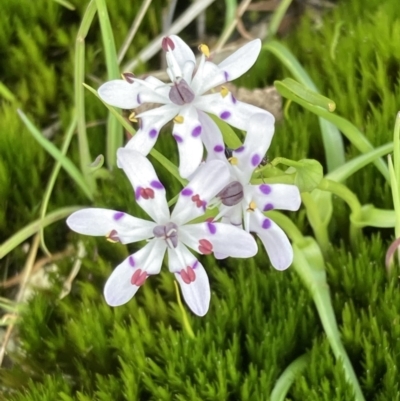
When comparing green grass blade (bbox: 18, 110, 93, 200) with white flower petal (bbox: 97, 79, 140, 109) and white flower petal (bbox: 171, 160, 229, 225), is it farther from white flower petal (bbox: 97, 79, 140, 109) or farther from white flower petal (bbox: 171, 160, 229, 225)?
white flower petal (bbox: 171, 160, 229, 225)

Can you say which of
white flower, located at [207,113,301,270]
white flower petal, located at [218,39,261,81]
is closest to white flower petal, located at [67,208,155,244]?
white flower, located at [207,113,301,270]

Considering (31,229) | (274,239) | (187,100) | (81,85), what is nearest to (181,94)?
(187,100)

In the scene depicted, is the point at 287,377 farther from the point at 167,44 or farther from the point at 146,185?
the point at 167,44

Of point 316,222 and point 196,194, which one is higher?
point 196,194

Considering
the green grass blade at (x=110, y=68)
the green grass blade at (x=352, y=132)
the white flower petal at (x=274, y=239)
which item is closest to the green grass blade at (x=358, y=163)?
the green grass blade at (x=352, y=132)

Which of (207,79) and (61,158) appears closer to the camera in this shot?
(207,79)

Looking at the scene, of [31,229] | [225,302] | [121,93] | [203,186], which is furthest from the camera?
[31,229]

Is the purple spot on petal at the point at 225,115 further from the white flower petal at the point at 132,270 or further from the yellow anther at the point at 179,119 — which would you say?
the white flower petal at the point at 132,270

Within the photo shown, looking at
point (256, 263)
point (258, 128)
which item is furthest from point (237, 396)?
point (258, 128)
